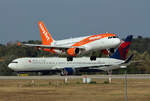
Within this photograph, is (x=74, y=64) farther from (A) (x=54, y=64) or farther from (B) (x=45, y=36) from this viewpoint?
(B) (x=45, y=36)

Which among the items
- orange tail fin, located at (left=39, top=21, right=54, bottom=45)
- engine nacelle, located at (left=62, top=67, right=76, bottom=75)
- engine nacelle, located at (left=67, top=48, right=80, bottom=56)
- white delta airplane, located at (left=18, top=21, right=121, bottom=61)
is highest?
orange tail fin, located at (left=39, top=21, right=54, bottom=45)

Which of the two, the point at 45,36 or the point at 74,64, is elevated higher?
the point at 45,36

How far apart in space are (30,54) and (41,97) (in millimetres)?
116979

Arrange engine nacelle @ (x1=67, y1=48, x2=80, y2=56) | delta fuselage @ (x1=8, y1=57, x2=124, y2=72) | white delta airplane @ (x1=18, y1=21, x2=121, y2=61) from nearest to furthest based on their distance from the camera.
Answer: white delta airplane @ (x1=18, y1=21, x2=121, y2=61) → engine nacelle @ (x1=67, y1=48, x2=80, y2=56) → delta fuselage @ (x1=8, y1=57, x2=124, y2=72)

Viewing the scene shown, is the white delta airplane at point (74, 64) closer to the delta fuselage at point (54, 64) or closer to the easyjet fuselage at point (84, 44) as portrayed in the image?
the delta fuselage at point (54, 64)

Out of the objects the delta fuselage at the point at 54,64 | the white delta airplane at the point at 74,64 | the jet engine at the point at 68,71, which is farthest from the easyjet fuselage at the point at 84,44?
the jet engine at the point at 68,71

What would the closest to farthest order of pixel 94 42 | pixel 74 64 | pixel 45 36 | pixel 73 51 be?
pixel 94 42 → pixel 73 51 → pixel 45 36 → pixel 74 64

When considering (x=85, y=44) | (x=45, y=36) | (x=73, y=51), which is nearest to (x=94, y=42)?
(x=85, y=44)

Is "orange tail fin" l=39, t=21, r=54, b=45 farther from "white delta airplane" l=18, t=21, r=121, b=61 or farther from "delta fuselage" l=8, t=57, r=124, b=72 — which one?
"delta fuselage" l=8, t=57, r=124, b=72

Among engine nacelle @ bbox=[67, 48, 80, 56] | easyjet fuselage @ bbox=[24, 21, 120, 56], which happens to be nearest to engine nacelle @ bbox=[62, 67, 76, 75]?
easyjet fuselage @ bbox=[24, 21, 120, 56]

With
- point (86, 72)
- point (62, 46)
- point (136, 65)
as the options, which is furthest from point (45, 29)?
point (136, 65)

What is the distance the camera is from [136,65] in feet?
422

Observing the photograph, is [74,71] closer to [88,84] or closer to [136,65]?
[136,65]

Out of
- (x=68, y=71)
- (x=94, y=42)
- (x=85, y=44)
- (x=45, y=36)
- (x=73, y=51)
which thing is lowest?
(x=68, y=71)
